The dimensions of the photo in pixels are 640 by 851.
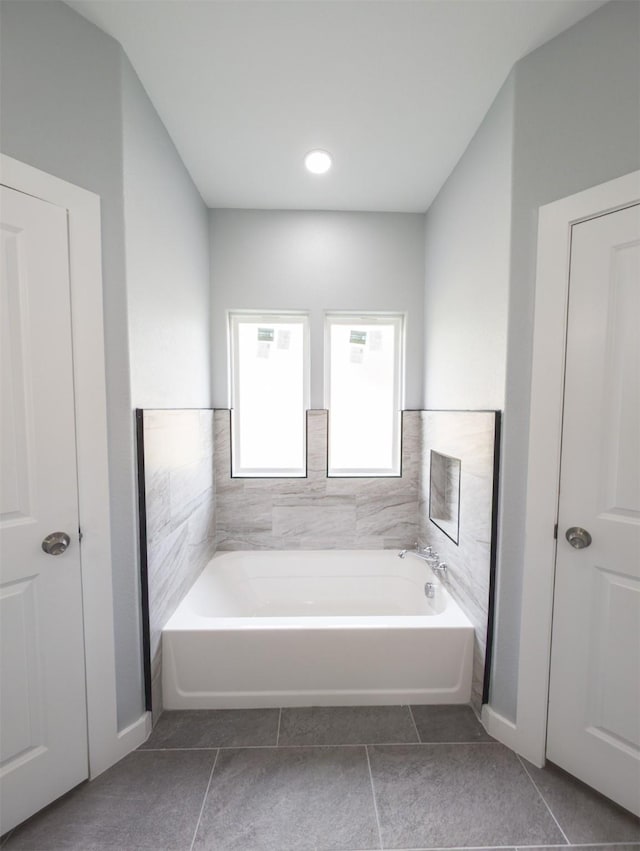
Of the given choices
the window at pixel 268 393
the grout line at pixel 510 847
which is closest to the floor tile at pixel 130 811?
the grout line at pixel 510 847

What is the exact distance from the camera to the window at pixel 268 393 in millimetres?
2473

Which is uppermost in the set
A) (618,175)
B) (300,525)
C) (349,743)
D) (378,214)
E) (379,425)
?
(378,214)

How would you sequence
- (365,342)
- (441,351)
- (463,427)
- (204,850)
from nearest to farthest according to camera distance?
→ (204,850) < (463,427) < (441,351) < (365,342)

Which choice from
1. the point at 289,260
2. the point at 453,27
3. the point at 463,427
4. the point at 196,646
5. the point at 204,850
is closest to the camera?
the point at 204,850

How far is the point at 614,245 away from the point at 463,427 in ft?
2.88

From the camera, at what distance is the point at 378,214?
2344mm

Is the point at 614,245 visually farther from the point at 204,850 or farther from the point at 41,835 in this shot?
the point at 41,835

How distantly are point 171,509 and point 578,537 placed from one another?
1.71 metres

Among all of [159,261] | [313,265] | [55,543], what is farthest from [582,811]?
[313,265]

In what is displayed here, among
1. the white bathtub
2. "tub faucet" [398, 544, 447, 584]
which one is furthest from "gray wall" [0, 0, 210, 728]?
"tub faucet" [398, 544, 447, 584]

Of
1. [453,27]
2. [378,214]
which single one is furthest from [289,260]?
[453,27]

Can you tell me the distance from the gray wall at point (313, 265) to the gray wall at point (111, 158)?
74cm

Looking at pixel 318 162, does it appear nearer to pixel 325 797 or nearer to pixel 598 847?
pixel 325 797

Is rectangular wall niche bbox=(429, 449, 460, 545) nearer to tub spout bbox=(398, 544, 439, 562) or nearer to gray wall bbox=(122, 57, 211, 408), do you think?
tub spout bbox=(398, 544, 439, 562)
